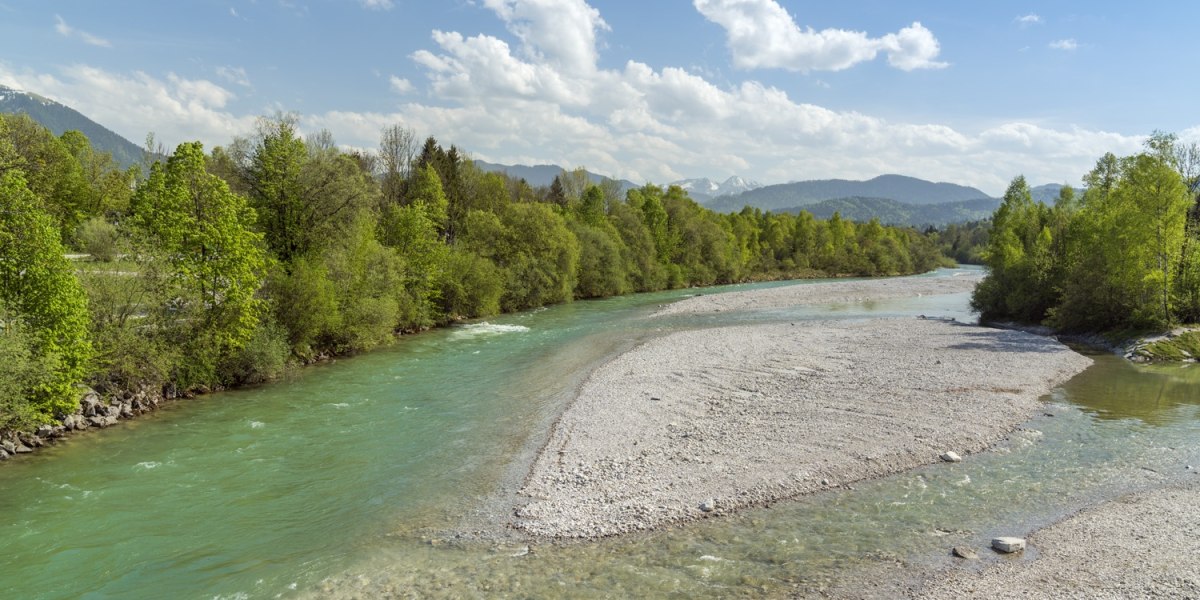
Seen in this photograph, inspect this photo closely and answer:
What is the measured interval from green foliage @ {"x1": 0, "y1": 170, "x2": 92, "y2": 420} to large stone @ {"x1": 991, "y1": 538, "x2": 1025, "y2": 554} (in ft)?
82.4

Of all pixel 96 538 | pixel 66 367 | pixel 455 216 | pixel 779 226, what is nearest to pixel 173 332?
pixel 66 367

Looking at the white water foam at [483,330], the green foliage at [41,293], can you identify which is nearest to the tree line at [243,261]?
the green foliage at [41,293]

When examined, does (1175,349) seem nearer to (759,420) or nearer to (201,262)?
(759,420)

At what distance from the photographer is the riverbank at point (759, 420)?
15359mm

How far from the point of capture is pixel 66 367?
788 inches

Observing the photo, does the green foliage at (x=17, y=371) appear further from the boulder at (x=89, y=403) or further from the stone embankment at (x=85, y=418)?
the boulder at (x=89, y=403)

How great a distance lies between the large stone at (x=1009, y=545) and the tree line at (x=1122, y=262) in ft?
113

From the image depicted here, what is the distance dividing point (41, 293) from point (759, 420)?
23.1 m

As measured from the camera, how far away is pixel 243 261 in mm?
27469

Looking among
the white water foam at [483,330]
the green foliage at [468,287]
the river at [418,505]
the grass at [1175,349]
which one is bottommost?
the river at [418,505]

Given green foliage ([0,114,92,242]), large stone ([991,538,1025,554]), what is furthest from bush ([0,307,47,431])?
green foliage ([0,114,92,242])

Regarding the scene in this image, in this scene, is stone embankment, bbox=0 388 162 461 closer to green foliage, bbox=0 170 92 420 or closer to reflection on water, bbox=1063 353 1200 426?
green foliage, bbox=0 170 92 420

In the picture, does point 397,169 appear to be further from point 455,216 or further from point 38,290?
point 38,290

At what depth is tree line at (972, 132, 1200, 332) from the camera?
37.7 metres
